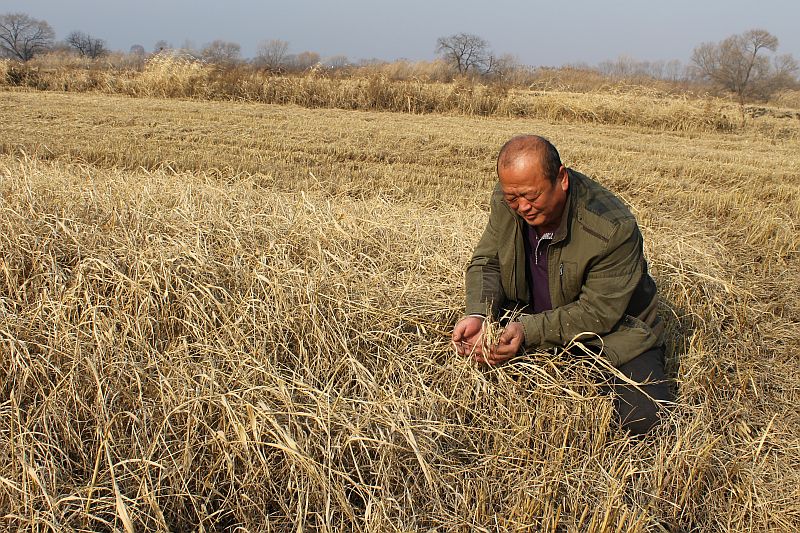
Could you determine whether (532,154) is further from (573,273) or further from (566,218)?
(573,273)

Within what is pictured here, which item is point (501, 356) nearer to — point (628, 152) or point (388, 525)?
point (388, 525)

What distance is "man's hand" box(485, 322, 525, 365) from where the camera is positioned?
8.58 ft

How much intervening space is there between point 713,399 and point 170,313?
2.65 m

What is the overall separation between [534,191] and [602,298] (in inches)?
21.2

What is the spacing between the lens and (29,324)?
2600mm

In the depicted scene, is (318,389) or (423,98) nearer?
(318,389)

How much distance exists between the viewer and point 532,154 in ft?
8.14

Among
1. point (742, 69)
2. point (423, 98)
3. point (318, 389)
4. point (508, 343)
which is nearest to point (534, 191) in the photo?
point (508, 343)

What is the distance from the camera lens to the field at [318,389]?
2199mm

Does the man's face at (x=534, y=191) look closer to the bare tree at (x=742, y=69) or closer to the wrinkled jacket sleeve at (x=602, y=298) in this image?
the wrinkled jacket sleeve at (x=602, y=298)

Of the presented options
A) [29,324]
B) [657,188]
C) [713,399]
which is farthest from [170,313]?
[657,188]

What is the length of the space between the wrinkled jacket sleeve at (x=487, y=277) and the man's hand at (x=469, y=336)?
0.09 m

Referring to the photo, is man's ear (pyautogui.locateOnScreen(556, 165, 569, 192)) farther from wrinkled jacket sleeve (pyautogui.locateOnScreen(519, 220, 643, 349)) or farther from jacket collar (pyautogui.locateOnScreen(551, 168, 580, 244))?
wrinkled jacket sleeve (pyautogui.locateOnScreen(519, 220, 643, 349))

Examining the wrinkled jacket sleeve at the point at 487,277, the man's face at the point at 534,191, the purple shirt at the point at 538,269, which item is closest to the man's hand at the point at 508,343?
the wrinkled jacket sleeve at the point at 487,277
